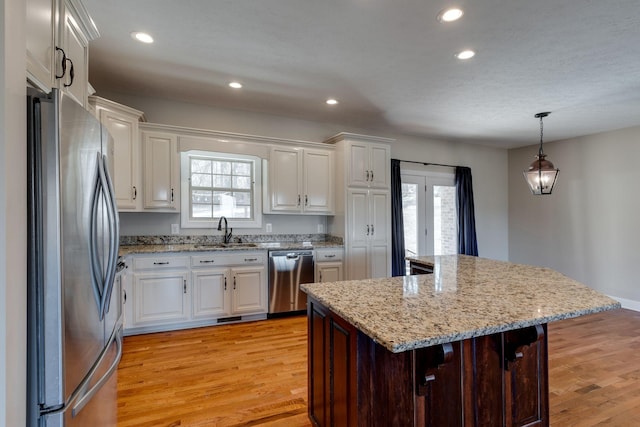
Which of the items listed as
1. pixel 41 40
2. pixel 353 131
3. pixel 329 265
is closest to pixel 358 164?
pixel 353 131

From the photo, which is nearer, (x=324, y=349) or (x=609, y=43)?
(x=324, y=349)

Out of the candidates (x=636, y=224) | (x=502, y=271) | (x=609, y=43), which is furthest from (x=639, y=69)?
(x=636, y=224)

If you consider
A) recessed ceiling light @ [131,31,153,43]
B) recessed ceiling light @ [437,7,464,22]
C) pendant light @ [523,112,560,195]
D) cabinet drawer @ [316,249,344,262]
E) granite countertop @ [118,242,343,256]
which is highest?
recessed ceiling light @ [131,31,153,43]

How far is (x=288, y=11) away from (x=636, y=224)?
551 cm

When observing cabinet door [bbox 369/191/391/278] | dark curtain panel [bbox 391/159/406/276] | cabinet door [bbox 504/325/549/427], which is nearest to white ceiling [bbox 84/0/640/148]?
dark curtain panel [bbox 391/159/406/276]

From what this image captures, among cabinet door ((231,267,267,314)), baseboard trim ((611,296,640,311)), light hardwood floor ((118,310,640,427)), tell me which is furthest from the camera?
baseboard trim ((611,296,640,311))

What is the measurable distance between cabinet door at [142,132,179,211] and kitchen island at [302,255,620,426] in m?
2.55

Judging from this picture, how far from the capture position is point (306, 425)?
6.43ft

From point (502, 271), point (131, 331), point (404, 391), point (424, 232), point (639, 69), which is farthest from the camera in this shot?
point (424, 232)

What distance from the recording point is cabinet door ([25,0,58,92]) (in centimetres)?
130

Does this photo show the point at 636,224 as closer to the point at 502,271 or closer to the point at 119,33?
the point at 502,271

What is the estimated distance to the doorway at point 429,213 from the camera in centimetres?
543

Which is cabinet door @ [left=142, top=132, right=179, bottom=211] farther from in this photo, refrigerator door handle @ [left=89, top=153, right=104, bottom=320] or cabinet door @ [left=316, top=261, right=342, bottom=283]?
refrigerator door handle @ [left=89, top=153, right=104, bottom=320]

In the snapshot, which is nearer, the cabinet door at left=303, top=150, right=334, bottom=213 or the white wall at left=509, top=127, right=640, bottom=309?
the cabinet door at left=303, top=150, right=334, bottom=213
